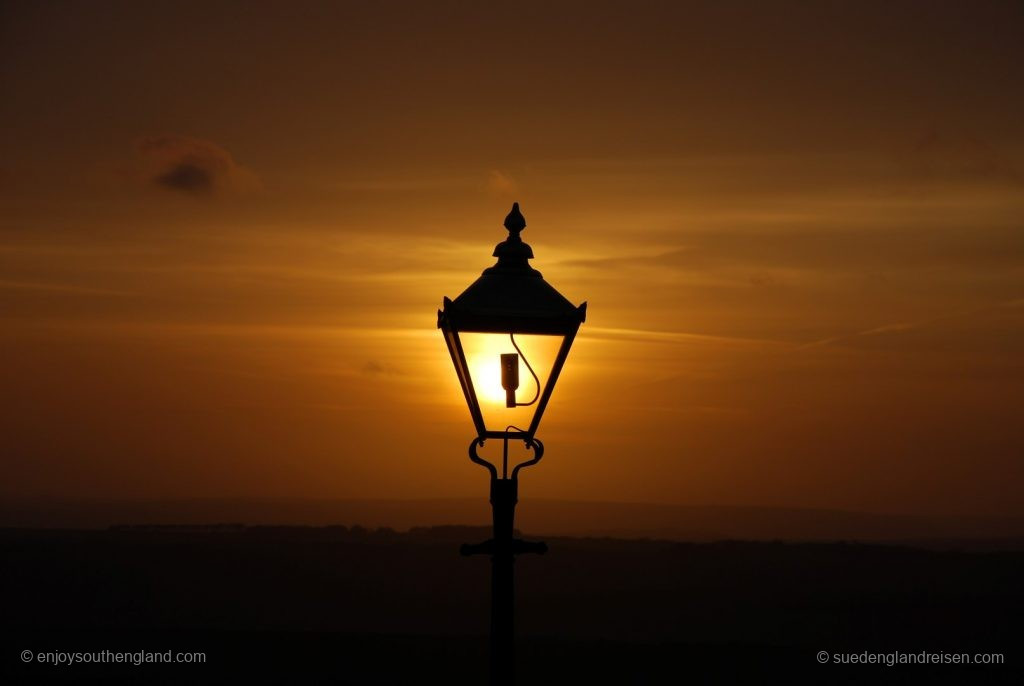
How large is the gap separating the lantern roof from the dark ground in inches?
988

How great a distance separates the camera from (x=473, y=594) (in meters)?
46.9

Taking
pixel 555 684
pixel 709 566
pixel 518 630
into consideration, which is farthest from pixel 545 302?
pixel 709 566

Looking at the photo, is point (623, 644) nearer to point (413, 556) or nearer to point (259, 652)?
point (259, 652)

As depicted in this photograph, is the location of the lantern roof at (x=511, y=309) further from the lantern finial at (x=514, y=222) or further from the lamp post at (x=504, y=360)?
the lantern finial at (x=514, y=222)

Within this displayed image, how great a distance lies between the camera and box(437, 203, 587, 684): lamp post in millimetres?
7195

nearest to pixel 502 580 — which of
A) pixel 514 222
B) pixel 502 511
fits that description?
pixel 502 511

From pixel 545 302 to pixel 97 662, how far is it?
3131 centimetres

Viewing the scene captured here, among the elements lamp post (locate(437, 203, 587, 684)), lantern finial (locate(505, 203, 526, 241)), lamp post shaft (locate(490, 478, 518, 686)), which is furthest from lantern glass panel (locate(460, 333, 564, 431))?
lantern finial (locate(505, 203, 526, 241))

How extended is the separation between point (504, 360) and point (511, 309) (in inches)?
11.3

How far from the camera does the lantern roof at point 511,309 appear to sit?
7.18 meters

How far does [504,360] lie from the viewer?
7195 millimetres

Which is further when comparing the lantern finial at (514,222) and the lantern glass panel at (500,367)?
the lantern finial at (514,222)

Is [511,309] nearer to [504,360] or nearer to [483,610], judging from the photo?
[504,360]

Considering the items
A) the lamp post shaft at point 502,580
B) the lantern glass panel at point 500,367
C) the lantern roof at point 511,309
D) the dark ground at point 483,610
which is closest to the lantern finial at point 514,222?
the lantern roof at point 511,309
